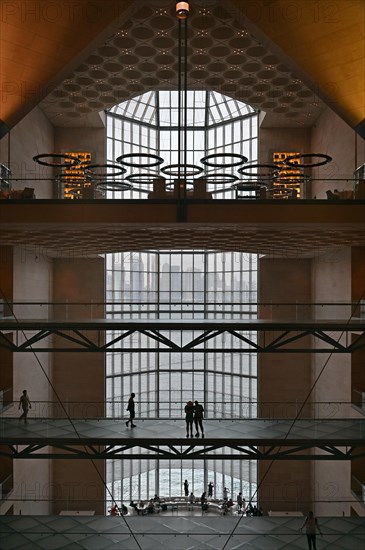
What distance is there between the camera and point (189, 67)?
22.9 meters

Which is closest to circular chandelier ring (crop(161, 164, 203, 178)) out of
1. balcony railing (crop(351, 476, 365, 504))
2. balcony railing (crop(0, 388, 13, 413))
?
balcony railing (crop(0, 388, 13, 413))

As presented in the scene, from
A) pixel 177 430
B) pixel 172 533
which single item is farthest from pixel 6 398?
pixel 172 533

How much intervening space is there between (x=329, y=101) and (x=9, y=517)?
16273 millimetres

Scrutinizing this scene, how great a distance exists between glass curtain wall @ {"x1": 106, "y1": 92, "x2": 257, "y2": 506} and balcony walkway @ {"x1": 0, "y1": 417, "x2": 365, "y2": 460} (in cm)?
1300

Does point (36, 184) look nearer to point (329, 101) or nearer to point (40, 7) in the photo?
point (40, 7)

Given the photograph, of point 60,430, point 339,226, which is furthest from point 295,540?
point 339,226

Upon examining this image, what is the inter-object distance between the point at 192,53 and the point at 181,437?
576 inches

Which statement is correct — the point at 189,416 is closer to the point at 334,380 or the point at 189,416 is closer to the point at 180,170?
A: the point at 180,170

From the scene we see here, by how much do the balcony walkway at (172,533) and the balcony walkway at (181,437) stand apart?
184 centimetres

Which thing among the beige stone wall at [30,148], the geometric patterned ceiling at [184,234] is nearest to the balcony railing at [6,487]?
the geometric patterned ceiling at [184,234]

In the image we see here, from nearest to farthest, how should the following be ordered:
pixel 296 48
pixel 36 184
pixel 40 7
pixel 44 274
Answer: pixel 40 7, pixel 296 48, pixel 36 184, pixel 44 274

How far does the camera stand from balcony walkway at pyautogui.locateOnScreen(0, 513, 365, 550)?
1462cm

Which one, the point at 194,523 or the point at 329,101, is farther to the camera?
the point at 329,101

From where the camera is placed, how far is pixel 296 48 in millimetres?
17453
